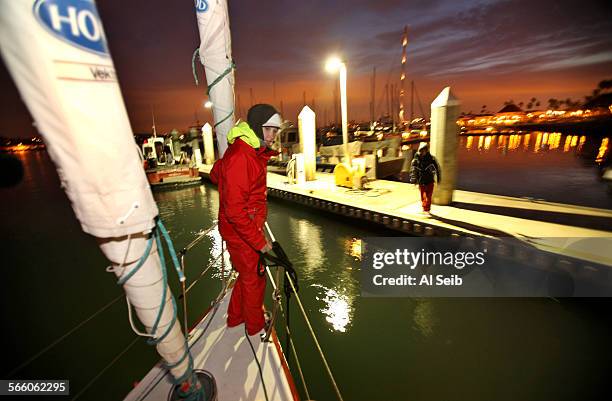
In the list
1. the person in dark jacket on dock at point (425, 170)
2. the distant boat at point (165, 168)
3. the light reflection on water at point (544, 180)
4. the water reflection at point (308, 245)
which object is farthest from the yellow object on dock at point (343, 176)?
the distant boat at point (165, 168)

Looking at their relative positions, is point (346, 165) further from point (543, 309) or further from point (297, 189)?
point (543, 309)

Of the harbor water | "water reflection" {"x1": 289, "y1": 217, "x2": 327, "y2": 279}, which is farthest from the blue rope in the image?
"water reflection" {"x1": 289, "y1": 217, "x2": 327, "y2": 279}

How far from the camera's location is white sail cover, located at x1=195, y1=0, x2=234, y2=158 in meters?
2.81

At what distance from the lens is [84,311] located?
696 cm

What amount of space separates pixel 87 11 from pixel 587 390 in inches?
289

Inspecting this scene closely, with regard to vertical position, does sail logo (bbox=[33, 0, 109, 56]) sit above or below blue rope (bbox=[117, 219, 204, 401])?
above

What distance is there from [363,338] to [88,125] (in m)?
5.82

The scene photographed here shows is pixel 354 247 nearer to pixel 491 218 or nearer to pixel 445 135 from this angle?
pixel 491 218

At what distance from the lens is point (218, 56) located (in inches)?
116

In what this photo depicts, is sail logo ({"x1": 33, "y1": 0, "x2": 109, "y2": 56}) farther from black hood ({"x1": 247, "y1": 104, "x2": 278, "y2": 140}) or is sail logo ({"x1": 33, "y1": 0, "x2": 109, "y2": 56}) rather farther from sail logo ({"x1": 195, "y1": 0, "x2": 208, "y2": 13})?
sail logo ({"x1": 195, "y1": 0, "x2": 208, "y2": 13})

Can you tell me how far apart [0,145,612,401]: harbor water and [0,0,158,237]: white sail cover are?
1.96 metres

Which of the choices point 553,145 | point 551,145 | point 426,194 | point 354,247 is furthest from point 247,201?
point 553,145

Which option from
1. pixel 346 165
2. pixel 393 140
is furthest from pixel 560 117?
pixel 346 165

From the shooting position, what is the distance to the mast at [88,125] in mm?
1016
